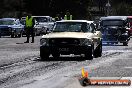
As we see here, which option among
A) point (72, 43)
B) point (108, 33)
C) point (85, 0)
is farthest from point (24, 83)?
point (85, 0)

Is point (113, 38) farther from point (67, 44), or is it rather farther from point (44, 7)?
point (44, 7)

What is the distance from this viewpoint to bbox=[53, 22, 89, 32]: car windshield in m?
23.0

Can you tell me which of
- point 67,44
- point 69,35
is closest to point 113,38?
point 69,35

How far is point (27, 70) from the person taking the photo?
1745 cm

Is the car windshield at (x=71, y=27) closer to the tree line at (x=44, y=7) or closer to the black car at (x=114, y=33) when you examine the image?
the black car at (x=114, y=33)

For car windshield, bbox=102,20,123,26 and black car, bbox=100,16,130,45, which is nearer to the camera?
black car, bbox=100,16,130,45

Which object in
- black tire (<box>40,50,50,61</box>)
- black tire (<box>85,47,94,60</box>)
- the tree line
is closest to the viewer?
black tire (<box>85,47,94,60</box>)

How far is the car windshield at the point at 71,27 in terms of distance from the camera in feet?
75.5

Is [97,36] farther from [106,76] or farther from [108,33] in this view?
[108,33]

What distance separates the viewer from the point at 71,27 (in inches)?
908

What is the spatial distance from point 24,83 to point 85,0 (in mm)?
78914

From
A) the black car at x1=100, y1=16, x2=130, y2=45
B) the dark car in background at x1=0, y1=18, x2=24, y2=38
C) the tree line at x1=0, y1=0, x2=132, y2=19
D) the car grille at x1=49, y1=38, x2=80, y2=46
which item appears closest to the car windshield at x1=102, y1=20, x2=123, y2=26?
the black car at x1=100, y1=16, x2=130, y2=45

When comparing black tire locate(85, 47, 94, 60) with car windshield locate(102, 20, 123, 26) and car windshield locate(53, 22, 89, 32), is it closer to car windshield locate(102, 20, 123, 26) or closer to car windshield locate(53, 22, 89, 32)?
car windshield locate(53, 22, 89, 32)

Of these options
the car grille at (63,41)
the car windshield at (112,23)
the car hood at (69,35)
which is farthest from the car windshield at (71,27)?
the car windshield at (112,23)
